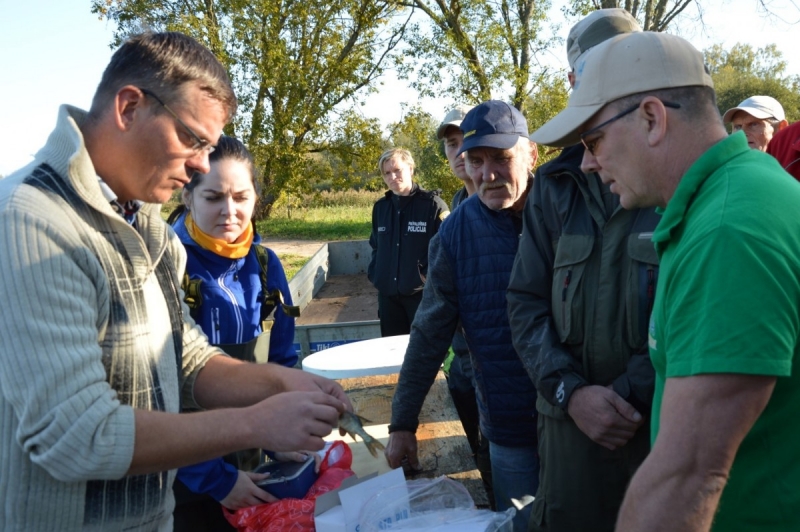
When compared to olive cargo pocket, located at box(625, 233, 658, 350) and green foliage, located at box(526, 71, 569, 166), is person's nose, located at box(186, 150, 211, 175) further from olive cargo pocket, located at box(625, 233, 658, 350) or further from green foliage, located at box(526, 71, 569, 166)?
green foliage, located at box(526, 71, 569, 166)

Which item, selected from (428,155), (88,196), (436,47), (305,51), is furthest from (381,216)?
(428,155)

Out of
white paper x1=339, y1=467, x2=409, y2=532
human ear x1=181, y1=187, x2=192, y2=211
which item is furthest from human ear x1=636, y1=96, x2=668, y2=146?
human ear x1=181, y1=187, x2=192, y2=211

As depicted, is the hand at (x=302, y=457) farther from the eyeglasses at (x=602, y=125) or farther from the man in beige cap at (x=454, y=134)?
the man in beige cap at (x=454, y=134)

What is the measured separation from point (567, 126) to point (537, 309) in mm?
938

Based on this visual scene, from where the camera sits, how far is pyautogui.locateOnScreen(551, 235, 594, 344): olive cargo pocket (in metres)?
2.34

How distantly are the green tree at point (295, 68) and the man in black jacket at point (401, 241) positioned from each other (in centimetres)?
1070

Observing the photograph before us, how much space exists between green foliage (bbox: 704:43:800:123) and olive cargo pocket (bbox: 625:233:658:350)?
37207mm

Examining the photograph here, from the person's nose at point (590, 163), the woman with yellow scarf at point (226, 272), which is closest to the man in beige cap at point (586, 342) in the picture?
the person's nose at point (590, 163)

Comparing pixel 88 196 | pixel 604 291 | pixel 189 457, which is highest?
pixel 88 196

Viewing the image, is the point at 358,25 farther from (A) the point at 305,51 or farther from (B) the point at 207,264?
(B) the point at 207,264

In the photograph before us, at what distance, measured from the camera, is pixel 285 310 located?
2873 millimetres

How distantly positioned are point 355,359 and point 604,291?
196 cm

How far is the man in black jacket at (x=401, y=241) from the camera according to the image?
6312mm

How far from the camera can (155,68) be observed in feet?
5.44
